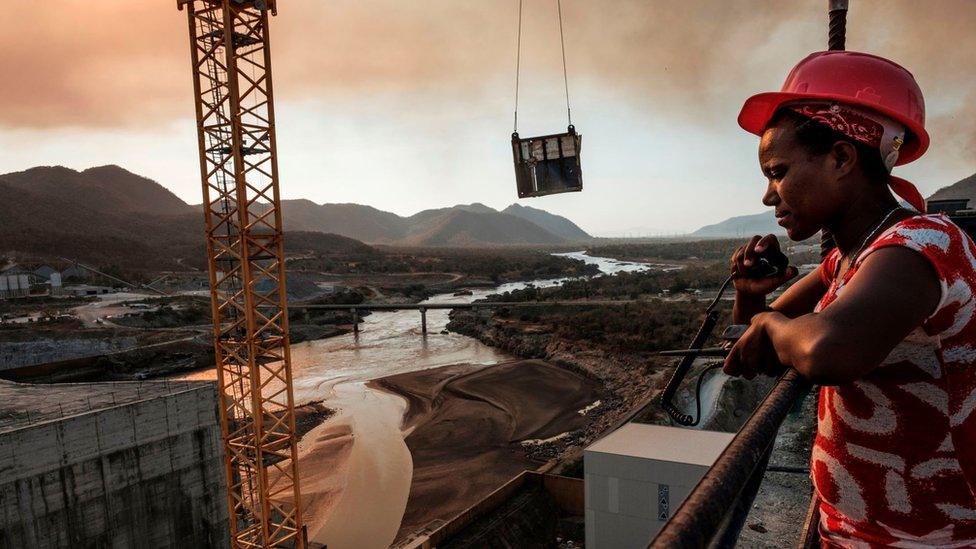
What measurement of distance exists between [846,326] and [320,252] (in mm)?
136266

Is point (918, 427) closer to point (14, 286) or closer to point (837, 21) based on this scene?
point (837, 21)

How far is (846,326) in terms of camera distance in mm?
1059

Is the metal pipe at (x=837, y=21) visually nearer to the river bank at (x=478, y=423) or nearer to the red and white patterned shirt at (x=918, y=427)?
the red and white patterned shirt at (x=918, y=427)

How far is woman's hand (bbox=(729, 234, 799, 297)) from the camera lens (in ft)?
6.52

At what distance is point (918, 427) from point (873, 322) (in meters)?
0.38

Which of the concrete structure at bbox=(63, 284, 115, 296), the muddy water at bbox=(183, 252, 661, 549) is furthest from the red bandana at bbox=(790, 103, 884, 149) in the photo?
the concrete structure at bbox=(63, 284, 115, 296)

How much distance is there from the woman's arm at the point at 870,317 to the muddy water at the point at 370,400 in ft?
66.9

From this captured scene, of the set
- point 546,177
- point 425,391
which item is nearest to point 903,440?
point 546,177

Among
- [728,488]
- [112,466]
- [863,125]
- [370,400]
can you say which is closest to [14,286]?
[370,400]

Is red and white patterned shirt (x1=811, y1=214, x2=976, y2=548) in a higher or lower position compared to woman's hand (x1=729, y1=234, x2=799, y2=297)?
lower

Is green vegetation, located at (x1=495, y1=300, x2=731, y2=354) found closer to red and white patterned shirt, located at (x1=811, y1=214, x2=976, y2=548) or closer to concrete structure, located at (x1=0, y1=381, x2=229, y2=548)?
concrete structure, located at (x1=0, y1=381, x2=229, y2=548)

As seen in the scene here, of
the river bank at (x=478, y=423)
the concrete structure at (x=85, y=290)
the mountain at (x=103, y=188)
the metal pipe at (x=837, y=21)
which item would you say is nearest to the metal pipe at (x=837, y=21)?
the metal pipe at (x=837, y=21)

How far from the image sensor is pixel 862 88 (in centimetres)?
137

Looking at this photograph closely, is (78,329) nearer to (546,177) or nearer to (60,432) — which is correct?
(60,432)
